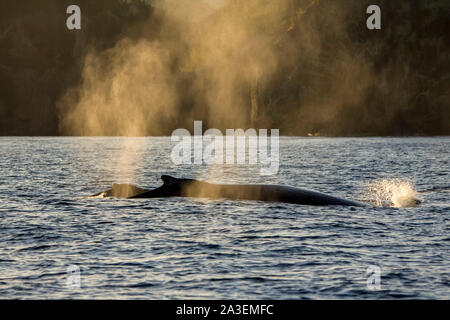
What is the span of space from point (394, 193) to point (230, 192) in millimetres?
9780

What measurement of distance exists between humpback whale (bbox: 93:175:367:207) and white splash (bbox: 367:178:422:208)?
2239 millimetres

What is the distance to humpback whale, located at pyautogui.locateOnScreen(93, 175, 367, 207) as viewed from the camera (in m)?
29.4

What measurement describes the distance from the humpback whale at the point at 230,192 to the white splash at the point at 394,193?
2239mm

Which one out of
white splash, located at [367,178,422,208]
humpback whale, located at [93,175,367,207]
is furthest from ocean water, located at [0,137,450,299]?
humpback whale, located at [93,175,367,207]

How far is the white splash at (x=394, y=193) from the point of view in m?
30.5

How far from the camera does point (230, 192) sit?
3109 centimetres

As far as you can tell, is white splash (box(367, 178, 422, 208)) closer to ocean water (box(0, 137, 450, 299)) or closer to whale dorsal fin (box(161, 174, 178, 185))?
ocean water (box(0, 137, 450, 299))

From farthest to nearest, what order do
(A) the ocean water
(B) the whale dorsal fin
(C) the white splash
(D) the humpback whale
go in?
(C) the white splash < (B) the whale dorsal fin < (D) the humpback whale < (A) the ocean water

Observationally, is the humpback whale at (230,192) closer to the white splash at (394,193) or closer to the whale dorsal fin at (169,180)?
Result: the whale dorsal fin at (169,180)

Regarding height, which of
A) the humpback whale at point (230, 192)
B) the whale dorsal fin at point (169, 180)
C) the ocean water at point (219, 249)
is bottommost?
the ocean water at point (219, 249)

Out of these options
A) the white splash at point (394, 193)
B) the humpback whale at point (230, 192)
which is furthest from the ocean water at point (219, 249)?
the humpback whale at point (230, 192)

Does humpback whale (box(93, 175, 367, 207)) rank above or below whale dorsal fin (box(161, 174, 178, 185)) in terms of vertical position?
below

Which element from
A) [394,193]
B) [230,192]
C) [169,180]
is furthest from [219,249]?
[394,193]

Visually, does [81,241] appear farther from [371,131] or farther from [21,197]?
[371,131]
